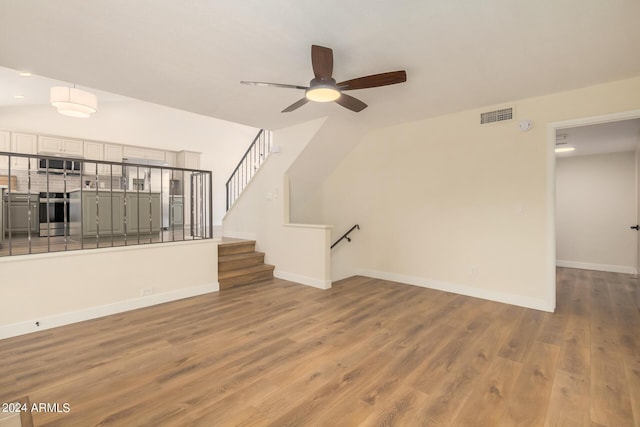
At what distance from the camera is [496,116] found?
3.98 meters

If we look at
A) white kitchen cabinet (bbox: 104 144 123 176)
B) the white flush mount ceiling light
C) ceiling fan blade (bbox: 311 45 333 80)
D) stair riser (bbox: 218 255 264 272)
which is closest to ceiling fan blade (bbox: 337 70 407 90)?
ceiling fan blade (bbox: 311 45 333 80)

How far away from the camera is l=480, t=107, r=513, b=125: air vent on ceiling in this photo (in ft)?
12.7

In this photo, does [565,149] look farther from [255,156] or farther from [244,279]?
[244,279]

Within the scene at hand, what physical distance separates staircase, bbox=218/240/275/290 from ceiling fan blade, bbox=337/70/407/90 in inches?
135

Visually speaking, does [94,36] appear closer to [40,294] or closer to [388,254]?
[40,294]

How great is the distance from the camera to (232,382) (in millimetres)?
2119

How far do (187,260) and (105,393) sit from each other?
2.27 metres

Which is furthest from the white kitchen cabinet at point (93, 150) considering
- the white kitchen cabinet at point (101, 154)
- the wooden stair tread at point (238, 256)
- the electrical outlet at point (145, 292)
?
the electrical outlet at point (145, 292)

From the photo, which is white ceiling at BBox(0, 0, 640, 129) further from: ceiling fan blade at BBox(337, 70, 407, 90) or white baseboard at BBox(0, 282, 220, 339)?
white baseboard at BBox(0, 282, 220, 339)

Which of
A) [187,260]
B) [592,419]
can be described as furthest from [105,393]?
[592,419]

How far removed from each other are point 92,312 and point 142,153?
19.7ft

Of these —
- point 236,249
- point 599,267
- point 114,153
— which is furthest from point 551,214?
point 114,153

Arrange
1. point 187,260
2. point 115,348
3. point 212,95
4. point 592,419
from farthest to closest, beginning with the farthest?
1. point 187,260
2. point 212,95
3. point 115,348
4. point 592,419

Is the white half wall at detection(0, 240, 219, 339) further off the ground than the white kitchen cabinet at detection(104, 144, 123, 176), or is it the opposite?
the white kitchen cabinet at detection(104, 144, 123, 176)
